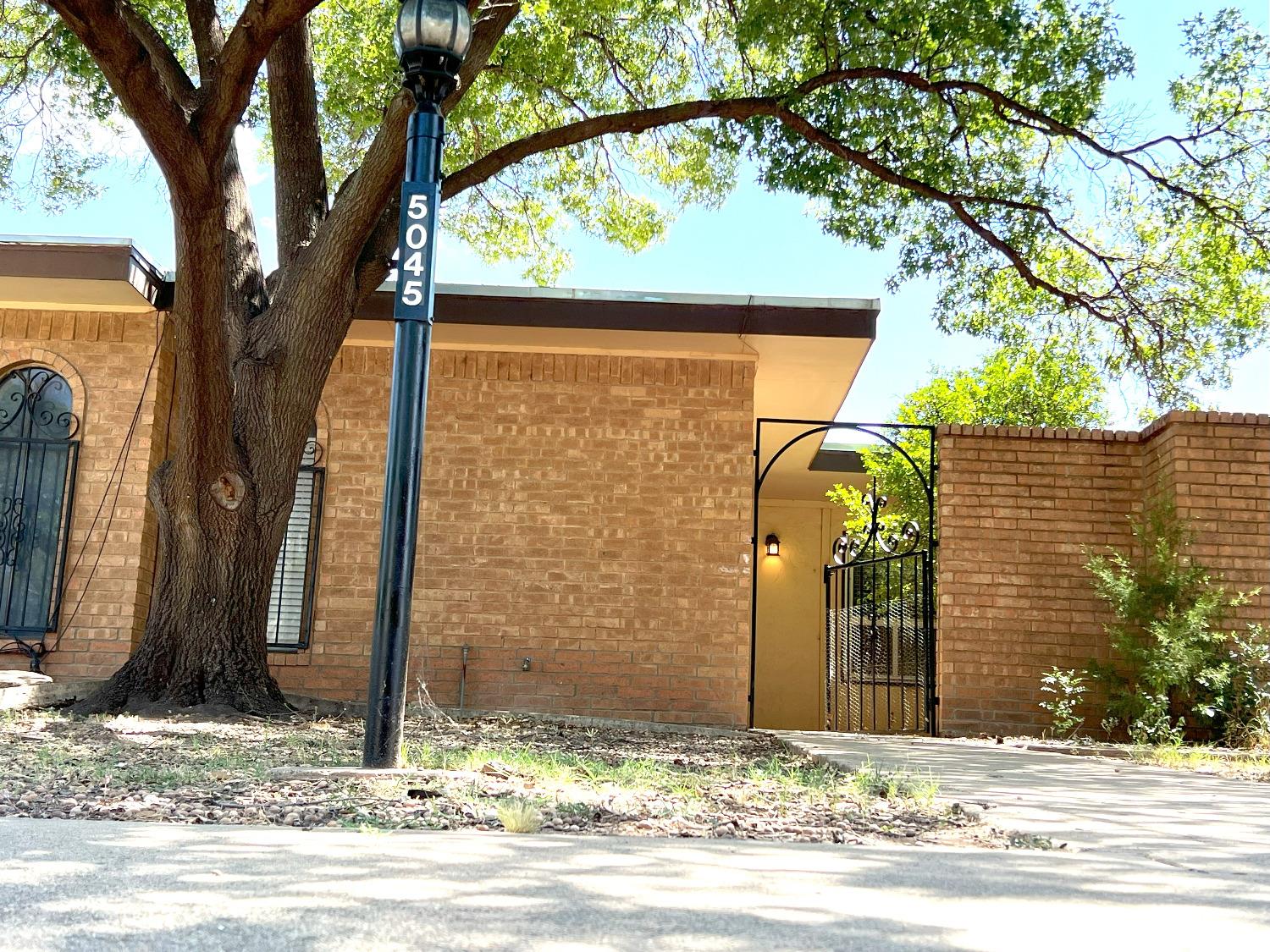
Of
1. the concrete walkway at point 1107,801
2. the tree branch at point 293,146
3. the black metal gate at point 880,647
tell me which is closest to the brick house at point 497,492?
the black metal gate at point 880,647

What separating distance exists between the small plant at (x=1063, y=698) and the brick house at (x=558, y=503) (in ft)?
0.43

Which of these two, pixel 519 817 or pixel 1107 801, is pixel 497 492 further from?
pixel 519 817

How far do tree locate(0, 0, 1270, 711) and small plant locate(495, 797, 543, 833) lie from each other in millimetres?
4111

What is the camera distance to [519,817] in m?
3.40

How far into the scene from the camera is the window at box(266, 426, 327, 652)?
10.2 meters

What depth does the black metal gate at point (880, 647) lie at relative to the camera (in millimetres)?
9961

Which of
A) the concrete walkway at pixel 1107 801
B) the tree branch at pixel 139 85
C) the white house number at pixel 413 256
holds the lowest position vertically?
the concrete walkway at pixel 1107 801

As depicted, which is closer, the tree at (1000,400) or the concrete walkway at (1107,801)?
the concrete walkway at (1107,801)

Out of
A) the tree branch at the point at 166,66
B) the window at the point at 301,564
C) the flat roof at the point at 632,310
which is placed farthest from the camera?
the window at the point at 301,564

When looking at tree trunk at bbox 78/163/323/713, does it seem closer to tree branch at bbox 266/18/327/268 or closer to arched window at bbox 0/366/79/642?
tree branch at bbox 266/18/327/268

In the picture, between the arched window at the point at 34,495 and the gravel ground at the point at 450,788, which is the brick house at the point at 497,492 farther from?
the gravel ground at the point at 450,788

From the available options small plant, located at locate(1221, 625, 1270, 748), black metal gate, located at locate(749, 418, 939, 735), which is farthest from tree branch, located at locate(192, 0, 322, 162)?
small plant, located at locate(1221, 625, 1270, 748)

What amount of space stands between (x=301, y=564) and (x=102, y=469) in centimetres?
184

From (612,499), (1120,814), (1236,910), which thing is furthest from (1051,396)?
(1236,910)
